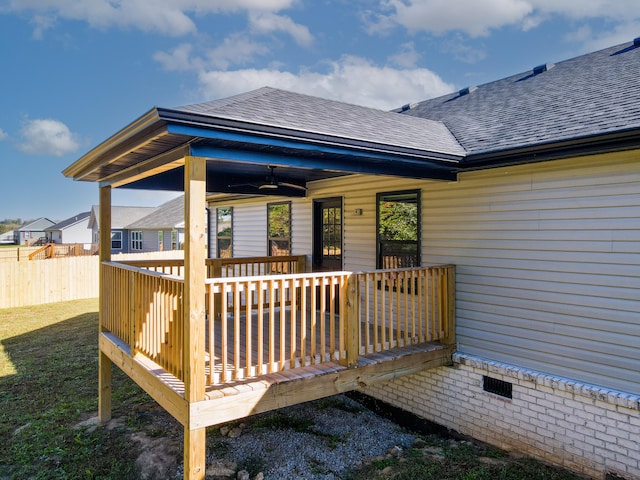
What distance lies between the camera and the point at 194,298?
139 inches

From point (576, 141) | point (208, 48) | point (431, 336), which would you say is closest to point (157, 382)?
point (431, 336)

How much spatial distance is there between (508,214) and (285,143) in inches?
120

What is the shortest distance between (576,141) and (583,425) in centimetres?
302

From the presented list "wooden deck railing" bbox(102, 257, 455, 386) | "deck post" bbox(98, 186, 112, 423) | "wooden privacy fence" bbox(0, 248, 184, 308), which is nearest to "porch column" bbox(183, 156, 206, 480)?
"wooden deck railing" bbox(102, 257, 455, 386)

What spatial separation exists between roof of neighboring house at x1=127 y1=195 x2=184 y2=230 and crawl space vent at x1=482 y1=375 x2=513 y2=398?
26.0 m

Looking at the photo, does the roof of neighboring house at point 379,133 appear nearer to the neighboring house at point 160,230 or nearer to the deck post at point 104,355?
the deck post at point 104,355

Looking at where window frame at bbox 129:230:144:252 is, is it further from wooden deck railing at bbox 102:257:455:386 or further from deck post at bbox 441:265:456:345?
deck post at bbox 441:265:456:345

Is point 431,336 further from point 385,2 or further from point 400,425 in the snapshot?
point 385,2

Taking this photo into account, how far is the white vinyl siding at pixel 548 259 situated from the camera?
4191 mm

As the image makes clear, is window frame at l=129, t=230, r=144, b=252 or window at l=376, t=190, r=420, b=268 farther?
window frame at l=129, t=230, r=144, b=252

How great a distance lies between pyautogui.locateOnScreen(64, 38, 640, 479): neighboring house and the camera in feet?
13.4

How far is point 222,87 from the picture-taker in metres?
48.2

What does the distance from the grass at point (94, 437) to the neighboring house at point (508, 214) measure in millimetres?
612

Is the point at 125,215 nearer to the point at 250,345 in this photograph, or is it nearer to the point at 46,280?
the point at 46,280
